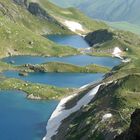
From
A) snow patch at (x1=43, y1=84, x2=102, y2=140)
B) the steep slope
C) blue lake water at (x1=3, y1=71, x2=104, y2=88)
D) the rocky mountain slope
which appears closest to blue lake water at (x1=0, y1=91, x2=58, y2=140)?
snow patch at (x1=43, y1=84, x2=102, y2=140)

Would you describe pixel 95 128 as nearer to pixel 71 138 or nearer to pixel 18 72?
pixel 71 138

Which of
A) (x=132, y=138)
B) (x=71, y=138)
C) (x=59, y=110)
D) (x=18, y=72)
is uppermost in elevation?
(x=132, y=138)

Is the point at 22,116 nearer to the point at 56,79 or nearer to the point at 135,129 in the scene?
the point at 56,79

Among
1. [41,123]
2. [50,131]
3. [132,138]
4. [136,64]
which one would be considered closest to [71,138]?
[50,131]

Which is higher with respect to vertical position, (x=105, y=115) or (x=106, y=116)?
(x=106, y=116)

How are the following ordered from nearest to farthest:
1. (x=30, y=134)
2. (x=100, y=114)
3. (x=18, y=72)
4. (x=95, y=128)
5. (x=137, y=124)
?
1. (x=137, y=124)
2. (x=95, y=128)
3. (x=100, y=114)
4. (x=30, y=134)
5. (x=18, y=72)

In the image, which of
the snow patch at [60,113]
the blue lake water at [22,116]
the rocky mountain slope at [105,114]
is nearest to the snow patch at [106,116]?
the rocky mountain slope at [105,114]

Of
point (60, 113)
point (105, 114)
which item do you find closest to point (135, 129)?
point (105, 114)

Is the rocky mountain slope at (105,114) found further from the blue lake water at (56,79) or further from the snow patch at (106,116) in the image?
the blue lake water at (56,79)
